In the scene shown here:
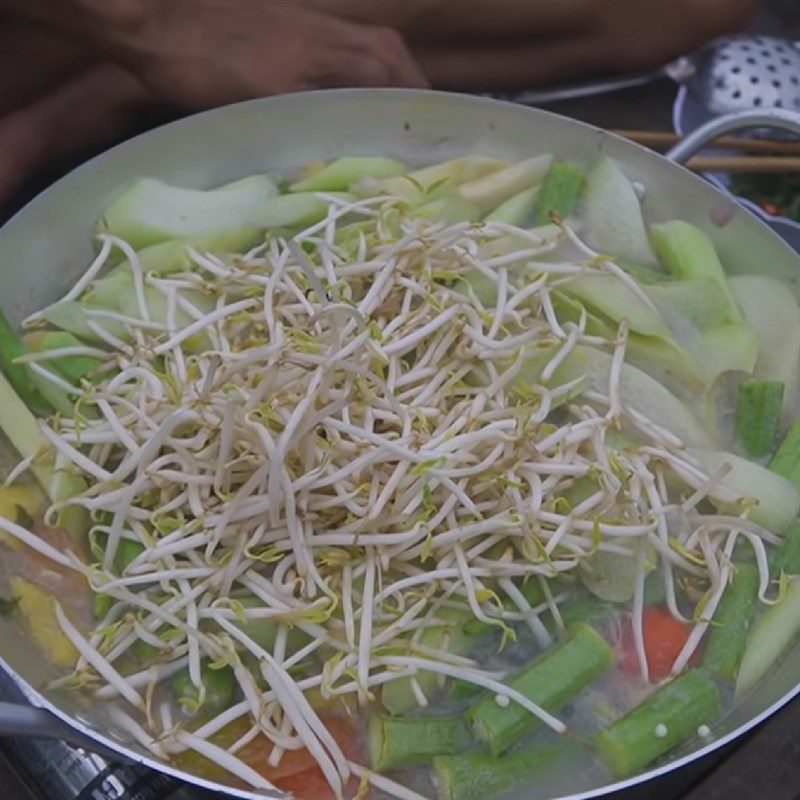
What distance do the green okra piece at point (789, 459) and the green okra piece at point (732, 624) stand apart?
0.16m

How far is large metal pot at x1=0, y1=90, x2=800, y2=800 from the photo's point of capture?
157 centimetres

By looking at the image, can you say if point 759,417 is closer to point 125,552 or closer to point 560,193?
point 560,193

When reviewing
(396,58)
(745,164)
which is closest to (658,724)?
(745,164)

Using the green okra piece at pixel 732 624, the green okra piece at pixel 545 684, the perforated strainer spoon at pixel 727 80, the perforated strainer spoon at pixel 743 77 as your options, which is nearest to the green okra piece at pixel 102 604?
the green okra piece at pixel 545 684

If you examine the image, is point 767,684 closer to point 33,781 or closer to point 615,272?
point 615,272

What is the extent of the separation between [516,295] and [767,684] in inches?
25.1

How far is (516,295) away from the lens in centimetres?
152

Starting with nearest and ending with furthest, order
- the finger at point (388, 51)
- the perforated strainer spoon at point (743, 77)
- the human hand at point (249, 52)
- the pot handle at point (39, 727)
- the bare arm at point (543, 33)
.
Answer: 1. the pot handle at point (39, 727)
2. the human hand at point (249, 52)
3. the finger at point (388, 51)
4. the bare arm at point (543, 33)
5. the perforated strainer spoon at point (743, 77)

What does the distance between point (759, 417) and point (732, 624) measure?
0.33m

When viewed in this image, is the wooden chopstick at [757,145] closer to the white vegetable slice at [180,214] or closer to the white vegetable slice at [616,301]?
the white vegetable slice at [616,301]

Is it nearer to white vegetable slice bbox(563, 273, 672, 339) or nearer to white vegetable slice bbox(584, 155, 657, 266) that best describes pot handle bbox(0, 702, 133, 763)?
white vegetable slice bbox(563, 273, 672, 339)

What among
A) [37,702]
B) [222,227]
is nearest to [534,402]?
[222,227]

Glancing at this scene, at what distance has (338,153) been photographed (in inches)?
71.1

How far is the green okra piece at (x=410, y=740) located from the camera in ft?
3.82
